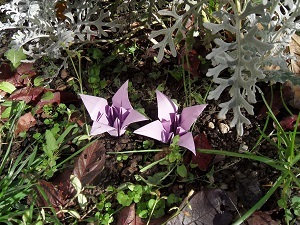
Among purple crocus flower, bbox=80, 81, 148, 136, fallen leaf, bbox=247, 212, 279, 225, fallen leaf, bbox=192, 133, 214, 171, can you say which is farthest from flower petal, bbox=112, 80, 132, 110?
fallen leaf, bbox=247, 212, 279, 225

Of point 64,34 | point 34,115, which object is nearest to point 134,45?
point 64,34

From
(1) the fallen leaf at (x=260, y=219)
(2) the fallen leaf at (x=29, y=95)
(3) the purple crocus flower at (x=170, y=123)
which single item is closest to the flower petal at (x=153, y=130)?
(3) the purple crocus flower at (x=170, y=123)

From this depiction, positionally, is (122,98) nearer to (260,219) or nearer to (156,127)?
(156,127)

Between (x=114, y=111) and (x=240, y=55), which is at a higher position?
(x=240, y=55)

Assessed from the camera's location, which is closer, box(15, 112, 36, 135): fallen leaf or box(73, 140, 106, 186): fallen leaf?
box(73, 140, 106, 186): fallen leaf

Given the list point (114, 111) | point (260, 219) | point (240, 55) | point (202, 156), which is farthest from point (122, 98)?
point (260, 219)

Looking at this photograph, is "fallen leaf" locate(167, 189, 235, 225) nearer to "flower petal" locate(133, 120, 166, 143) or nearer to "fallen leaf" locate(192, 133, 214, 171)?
"fallen leaf" locate(192, 133, 214, 171)

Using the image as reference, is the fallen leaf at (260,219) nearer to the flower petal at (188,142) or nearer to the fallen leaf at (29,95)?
the flower petal at (188,142)
